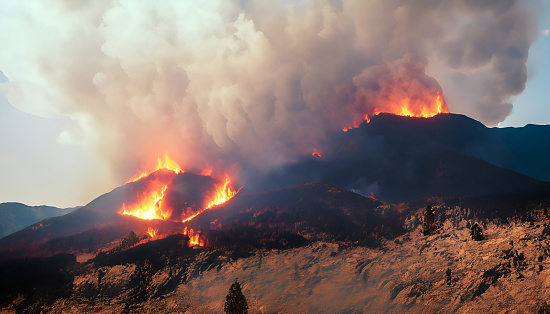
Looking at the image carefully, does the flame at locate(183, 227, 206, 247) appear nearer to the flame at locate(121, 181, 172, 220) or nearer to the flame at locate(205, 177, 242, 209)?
the flame at locate(121, 181, 172, 220)

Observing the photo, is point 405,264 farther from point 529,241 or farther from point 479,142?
point 479,142

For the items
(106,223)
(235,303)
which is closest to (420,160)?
(235,303)

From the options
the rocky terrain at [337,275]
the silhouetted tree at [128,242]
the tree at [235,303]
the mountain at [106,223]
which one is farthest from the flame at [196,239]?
the tree at [235,303]

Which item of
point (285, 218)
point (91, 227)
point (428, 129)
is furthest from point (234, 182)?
point (428, 129)

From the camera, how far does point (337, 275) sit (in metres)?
58.2

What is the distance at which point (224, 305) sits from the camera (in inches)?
2162

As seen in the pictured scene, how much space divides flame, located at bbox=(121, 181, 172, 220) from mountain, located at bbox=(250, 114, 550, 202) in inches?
1884

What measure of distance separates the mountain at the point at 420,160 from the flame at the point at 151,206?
47865 millimetres

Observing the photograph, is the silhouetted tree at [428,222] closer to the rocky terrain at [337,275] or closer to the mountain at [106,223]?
the rocky terrain at [337,275]

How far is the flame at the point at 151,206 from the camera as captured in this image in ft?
459

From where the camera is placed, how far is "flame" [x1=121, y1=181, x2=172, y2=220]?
140 m

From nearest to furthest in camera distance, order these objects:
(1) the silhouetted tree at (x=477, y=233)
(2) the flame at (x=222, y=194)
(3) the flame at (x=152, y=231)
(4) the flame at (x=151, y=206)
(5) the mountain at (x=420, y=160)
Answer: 1. (1) the silhouetted tree at (x=477, y=233)
2. (3) the flame at (x=152, y=231)
3. (5) the mountain at (x=420, y=160)
4. (4) the flame at (x=151, y=206)
5. (2) the flame at (x=222, y=194)

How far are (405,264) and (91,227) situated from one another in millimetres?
107867

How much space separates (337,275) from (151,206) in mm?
110923
